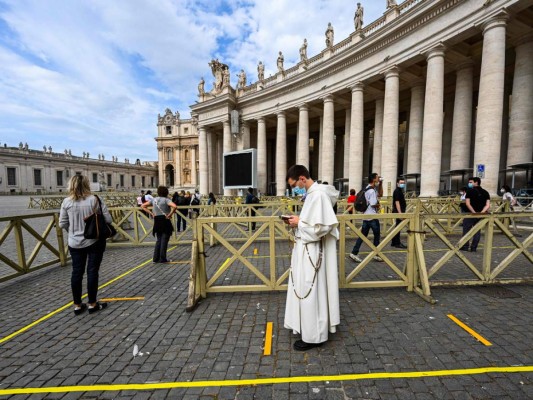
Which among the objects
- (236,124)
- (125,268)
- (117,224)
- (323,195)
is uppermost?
(236,124)

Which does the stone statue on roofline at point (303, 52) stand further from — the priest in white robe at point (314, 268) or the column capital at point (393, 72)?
the priest in white robe at point (314, 268)

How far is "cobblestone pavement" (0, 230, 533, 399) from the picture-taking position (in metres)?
2.36

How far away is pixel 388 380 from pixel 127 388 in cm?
265

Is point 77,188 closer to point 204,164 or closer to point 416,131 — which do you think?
point 416,131

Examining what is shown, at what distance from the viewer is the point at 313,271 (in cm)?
285

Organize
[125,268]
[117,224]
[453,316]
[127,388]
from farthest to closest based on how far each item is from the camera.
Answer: [117,224] → [125,268] → [453,316] → [127,388]

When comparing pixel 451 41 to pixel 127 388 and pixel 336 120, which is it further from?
pixel 127 388

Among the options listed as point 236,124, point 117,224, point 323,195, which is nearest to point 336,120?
point 236,124

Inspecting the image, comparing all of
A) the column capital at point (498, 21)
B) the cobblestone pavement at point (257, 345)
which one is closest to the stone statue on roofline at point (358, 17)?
the column capital at point (498, 21)

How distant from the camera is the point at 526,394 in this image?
2.22m

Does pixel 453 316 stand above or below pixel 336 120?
below

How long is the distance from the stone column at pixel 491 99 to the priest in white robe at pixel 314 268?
15.3 m

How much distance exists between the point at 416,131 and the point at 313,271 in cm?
2234

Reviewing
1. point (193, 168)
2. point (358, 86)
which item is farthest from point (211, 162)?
point (193, 168)
